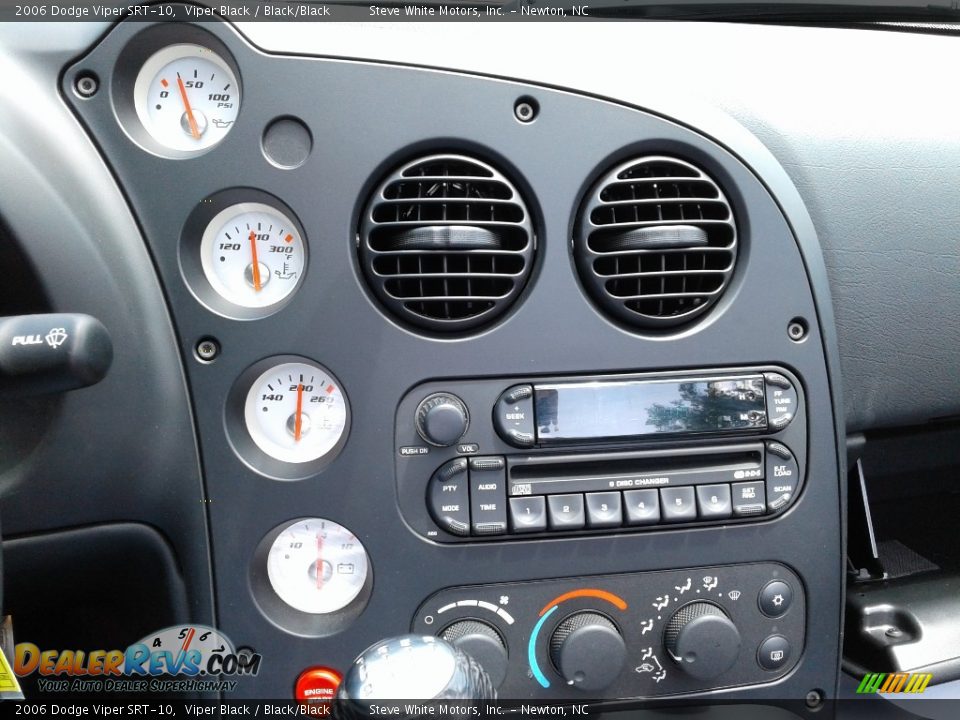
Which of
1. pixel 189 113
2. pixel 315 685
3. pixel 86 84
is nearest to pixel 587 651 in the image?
pixel 315 685

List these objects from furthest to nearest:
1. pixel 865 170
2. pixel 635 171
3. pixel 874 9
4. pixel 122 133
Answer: pixel 874 9 → pixel 865 170 → pixel 635 171 → pixel 122 133

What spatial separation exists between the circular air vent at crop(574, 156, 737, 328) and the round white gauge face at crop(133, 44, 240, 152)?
0.50 metres

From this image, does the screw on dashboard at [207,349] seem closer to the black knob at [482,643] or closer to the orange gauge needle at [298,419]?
the orange gauge needle at [298,419]

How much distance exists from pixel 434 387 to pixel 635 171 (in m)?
0.42

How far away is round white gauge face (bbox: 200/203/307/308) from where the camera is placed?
1.08 metres

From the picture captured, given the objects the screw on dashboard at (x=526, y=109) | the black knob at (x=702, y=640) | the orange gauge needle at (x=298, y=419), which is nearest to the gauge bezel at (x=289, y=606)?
the orange gauge needle at (x=298, y=419)

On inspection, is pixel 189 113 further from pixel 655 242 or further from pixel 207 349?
pixel 655 242

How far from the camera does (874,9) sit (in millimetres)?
1412

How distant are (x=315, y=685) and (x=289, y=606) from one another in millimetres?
112

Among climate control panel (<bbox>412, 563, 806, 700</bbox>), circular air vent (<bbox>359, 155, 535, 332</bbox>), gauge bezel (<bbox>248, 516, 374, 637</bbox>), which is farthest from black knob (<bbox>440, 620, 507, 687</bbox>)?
circular air vent (<bbox>359, 155, 535, 332</bbox>)

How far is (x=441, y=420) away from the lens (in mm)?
1068

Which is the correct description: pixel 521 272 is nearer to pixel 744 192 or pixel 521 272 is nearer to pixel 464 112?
pixel 464 112

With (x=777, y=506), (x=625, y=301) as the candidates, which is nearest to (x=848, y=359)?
(x=777, y=506)

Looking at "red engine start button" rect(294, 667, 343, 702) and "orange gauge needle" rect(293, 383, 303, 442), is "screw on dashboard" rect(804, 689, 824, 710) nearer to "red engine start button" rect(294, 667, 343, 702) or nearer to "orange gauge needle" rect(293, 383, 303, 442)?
"red engine start button" rect(294, 667, 343, 702)
